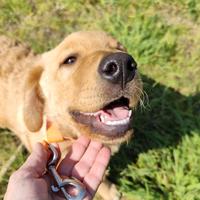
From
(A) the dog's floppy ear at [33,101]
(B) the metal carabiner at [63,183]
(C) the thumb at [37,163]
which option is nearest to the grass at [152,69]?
(A) the dog's floppy ear at [33,101]

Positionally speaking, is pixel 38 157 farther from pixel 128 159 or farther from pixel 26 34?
pixel 26 34

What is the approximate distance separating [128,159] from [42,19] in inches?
83.1

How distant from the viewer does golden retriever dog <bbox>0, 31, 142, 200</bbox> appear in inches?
131

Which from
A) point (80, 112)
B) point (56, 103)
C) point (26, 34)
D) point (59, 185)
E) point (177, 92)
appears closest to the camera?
point (59, 185)

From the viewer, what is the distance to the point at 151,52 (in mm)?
5375

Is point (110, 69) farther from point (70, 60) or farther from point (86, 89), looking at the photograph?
point (70, 60)

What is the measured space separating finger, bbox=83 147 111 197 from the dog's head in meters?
0.12

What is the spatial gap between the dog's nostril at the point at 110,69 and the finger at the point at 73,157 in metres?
0.61

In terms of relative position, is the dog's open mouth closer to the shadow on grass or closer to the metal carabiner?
the metal carabiner

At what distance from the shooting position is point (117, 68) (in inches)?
128

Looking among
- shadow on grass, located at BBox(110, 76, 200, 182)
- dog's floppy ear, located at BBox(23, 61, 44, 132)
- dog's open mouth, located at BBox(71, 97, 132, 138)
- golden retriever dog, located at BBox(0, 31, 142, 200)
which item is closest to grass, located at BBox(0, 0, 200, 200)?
shadow on grass, located at BBox(110, 76, 200, 182)

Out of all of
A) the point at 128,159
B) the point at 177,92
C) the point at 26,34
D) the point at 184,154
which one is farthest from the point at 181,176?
the point at 26,34

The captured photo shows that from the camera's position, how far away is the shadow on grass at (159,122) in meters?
4.75

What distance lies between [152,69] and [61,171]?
2.23 m
